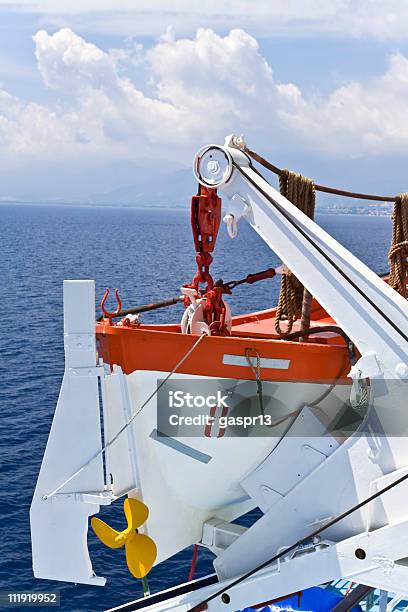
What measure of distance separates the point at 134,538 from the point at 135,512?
1.10 ft

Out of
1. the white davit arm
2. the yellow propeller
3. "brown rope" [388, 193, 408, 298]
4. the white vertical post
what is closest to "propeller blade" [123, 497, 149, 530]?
the yellow propeller

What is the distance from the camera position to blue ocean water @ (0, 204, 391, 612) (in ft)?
63.4

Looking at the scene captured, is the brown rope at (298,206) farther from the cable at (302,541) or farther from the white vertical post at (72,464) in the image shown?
the white vertical post at (72,464)

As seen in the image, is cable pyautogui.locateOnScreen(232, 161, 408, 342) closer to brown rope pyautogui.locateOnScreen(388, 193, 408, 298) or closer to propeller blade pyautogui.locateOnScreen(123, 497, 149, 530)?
brown rope pyautogui.locateOnScreen(388, 193, 408, 298)

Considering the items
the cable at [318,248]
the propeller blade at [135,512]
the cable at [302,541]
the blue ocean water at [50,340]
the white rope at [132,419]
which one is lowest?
the cable at [302,541]

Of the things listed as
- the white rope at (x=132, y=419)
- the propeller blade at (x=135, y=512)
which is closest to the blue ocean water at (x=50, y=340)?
the propeller blade at (x=135, y=512)

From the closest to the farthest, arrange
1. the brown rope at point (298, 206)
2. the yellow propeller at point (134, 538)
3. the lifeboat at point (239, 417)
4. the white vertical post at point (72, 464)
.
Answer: the lifeboat at point (239, 417) < the white vertical post at point (72, 464) < the yellow propeller at point (134, 538) < the brown rope at point (298, 206)

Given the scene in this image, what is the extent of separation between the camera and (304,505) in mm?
8906

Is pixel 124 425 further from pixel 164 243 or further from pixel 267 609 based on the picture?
pixel 164 243

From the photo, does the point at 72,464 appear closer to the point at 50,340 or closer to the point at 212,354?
the point at 212,354

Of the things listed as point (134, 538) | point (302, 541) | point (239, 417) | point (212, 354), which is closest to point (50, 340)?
point (134, 538)

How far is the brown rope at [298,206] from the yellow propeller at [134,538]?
2696 mm

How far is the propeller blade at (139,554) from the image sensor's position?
358 inches

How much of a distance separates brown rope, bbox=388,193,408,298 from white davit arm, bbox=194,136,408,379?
1679 mm
